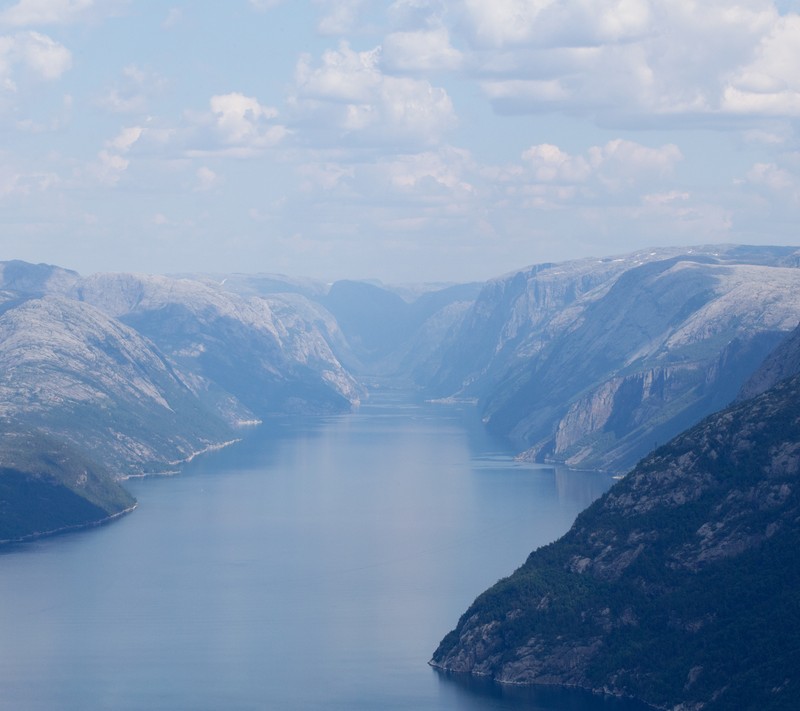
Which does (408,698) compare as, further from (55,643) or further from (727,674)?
(55,643)

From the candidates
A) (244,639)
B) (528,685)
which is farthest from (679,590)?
(244,639)

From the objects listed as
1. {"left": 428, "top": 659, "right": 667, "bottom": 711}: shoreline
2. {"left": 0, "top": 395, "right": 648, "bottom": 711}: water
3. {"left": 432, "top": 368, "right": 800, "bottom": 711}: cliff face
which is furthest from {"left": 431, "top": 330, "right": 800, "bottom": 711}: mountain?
{"left": 0, "top": 395, "right": 648, "bottom": 711}: water

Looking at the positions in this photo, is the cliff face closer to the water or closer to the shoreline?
the shoreline

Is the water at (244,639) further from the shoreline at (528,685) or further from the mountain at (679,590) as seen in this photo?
the mountain at (679,590)

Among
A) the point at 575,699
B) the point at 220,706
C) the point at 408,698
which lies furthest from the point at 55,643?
the point at 575,699

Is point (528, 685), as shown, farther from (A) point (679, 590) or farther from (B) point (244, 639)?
(B) point (244, 639)

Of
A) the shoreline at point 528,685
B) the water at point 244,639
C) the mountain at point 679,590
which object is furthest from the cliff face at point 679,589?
the water at point 244,639
